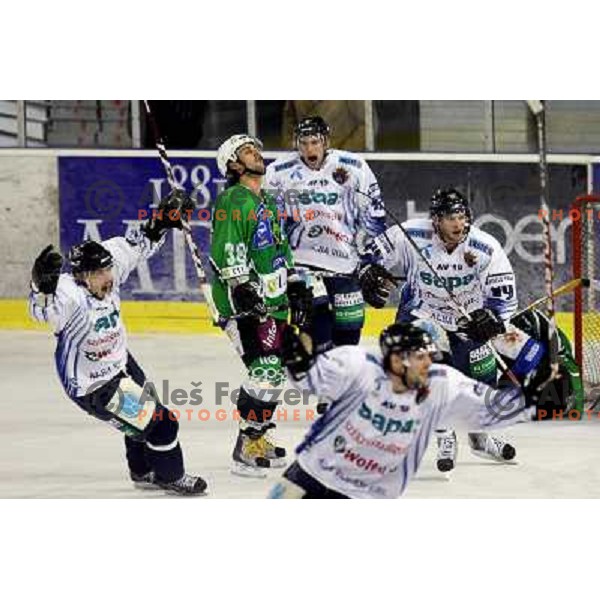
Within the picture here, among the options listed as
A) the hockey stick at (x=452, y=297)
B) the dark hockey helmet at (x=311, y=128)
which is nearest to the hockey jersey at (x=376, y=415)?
the hockey stick at (x=452, y=297)

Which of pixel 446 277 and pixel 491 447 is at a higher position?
pixel 446 277

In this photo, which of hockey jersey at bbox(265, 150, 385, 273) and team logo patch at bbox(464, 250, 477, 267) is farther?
hockey jersey at bbox(265, 150, 385, 273)

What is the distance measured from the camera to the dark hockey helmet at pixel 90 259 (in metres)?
11.3

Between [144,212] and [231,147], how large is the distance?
52 centimetres

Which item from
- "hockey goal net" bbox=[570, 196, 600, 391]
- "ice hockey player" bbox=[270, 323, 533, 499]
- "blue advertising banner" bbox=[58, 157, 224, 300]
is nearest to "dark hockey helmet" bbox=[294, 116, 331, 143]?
"blue advertising banner" bbox=[58, 157, 224, 300]

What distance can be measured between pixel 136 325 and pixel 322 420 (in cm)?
159

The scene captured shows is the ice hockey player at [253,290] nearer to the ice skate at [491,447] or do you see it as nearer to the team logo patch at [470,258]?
the team logo patch at [470,258]

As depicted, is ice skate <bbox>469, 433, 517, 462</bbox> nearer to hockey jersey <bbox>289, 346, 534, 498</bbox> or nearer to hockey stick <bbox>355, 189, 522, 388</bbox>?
hockey stick <bbox>355, 189, 522, 388</bbox>

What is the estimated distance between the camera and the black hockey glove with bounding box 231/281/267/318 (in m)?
11.5

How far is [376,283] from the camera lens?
1159cm

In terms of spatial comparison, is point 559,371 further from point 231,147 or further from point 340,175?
point 231,147

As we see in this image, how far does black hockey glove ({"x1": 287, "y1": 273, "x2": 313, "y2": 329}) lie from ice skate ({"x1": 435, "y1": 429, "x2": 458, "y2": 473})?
68 cm

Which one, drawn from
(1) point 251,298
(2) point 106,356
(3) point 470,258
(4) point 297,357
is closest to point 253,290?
(1) point 251,298
